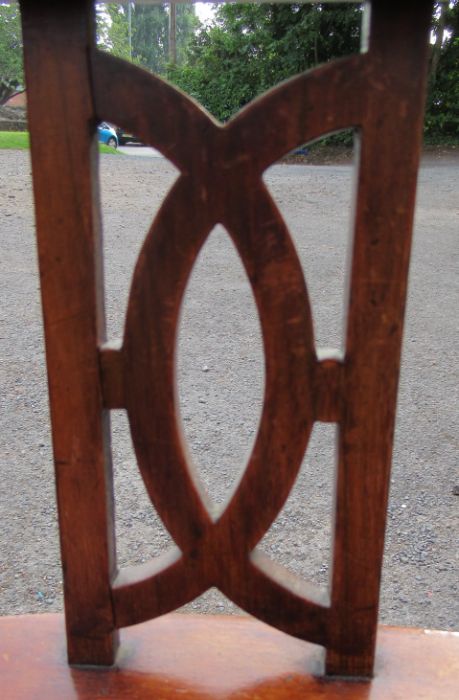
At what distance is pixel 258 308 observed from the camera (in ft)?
2.15

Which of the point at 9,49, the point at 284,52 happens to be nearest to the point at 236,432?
the point at 284,52

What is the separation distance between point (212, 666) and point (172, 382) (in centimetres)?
36

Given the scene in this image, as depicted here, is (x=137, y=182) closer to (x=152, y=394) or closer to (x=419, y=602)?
(x=419, y=602)

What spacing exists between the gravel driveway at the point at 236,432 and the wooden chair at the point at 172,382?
71 centimetres

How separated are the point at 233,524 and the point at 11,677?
312 millimetres

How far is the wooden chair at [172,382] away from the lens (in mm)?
592

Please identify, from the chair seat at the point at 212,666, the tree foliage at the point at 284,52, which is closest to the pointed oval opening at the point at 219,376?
the chair seat at the point at 212,666

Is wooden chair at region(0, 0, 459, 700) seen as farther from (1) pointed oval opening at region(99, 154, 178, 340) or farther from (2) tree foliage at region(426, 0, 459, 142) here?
(2) tree foliage at region(426, 0, 459, 142)

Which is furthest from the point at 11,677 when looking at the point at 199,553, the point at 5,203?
the point at 5,203

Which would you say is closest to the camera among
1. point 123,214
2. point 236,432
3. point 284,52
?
point 236,432

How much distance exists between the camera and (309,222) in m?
5.44

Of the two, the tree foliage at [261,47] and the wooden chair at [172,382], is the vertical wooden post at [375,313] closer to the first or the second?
the wooden chair at [172,382]

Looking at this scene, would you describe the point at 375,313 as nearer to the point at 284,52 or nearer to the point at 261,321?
the point at 261,321

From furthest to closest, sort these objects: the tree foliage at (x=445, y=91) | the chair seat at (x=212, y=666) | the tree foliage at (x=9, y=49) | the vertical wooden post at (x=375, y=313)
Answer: the tree foliage at (x=9, y=49) → the tree foliage at (x=445, y=91) → the chair seat at (x=212, y=666) → the vertical wooden post at (x=375, y=313)
